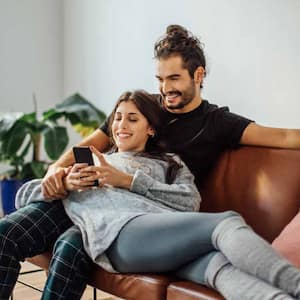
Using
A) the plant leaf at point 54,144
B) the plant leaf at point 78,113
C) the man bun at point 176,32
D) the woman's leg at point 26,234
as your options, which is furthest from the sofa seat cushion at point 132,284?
the plant leaf at point 78,113

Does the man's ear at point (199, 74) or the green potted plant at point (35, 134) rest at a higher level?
the man's ear at point (199, 74)

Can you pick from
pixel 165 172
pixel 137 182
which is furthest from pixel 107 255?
pixel 165 172

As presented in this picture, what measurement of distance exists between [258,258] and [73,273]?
62 cm

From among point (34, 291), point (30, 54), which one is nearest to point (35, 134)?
point (30, 54)

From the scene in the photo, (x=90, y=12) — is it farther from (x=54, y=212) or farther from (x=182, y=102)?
(x=54, y=212)

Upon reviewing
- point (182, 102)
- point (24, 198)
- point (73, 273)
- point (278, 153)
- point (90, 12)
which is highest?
point (90, 12)

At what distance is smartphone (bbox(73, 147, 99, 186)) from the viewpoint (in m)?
2.04

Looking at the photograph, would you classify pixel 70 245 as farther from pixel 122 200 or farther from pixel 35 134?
pixel 35 134

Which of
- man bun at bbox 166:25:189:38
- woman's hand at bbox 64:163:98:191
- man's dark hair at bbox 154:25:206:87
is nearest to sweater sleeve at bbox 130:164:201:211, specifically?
woman's hand at bbox 64:163:98:191

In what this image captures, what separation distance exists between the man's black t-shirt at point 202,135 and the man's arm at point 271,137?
0.03 metres

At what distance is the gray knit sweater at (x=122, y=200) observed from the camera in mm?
1850

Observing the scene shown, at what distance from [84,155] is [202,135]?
446 mm

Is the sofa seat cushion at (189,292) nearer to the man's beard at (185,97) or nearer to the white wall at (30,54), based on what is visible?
the man's beard at (185,97)

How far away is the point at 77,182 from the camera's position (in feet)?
6.63
